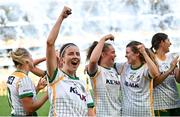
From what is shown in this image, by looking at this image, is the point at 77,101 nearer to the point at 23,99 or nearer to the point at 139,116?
the point at 23,99

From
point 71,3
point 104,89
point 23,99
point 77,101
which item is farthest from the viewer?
point 71,3

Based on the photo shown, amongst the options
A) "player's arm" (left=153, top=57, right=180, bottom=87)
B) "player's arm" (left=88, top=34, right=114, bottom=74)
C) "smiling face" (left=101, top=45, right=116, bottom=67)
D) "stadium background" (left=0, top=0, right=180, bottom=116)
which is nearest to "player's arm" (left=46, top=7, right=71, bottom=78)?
"player's arm" (left=88, top=34, right=114, bottom=74)

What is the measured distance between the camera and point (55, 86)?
11.1ft

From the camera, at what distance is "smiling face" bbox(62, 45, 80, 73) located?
11.2 feet

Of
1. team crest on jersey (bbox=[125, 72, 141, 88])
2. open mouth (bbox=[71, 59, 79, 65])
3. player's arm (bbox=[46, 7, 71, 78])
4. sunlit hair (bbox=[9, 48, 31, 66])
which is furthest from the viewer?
team crest on jersey (bbox=[125, 72, 141, 88])

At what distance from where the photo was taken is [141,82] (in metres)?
4.23

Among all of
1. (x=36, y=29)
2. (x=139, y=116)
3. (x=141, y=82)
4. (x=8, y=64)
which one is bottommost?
(x=139, y=116)

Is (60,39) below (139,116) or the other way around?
the other way around

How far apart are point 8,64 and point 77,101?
23.3 feet

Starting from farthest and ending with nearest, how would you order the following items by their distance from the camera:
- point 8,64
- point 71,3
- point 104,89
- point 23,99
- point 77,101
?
1. point 71,3
2. point 8,64
3. point 104,89
4. point 23,99
5. point 77,101

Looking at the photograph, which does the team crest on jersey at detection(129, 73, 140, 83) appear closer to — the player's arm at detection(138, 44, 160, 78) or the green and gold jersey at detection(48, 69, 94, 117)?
the player's arm at detection(138, 44, 160, 78)

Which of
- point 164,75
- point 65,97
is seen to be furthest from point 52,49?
point 164,75

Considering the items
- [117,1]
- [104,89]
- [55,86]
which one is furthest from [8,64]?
[55,86]

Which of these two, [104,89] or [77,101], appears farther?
[104,89]
